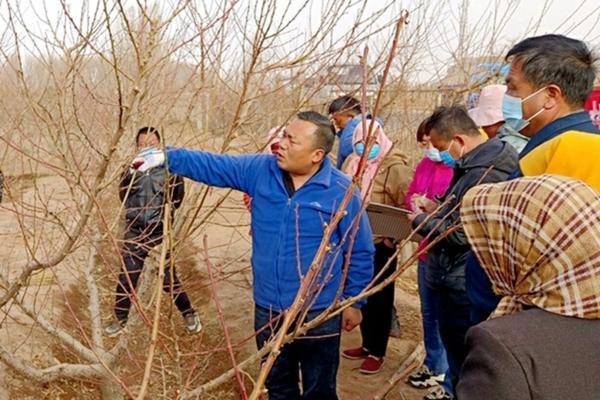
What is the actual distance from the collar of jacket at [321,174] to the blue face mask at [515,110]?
0.78m

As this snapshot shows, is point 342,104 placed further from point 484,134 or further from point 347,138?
point 484,134

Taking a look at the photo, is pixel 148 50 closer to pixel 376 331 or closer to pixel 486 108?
pixel 486 108

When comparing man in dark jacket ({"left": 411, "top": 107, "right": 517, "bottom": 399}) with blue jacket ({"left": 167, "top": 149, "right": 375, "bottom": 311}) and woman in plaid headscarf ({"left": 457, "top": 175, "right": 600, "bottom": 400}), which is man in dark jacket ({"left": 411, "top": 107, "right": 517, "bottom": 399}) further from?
woman in plaid headscarf ({"left": 457, "top": 175, "right": 600, "bottom": 400})

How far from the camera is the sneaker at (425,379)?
11.2 ft

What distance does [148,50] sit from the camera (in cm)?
195

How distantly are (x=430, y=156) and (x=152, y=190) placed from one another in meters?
1.88

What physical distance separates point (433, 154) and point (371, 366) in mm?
1600

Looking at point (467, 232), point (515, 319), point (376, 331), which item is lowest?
point (376, 331)

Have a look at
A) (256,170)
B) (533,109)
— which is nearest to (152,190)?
(256,170)

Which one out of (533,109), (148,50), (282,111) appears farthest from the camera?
(282,111)

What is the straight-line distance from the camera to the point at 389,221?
122 inches

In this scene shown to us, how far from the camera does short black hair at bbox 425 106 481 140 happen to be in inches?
103

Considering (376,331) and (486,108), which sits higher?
(486,108)

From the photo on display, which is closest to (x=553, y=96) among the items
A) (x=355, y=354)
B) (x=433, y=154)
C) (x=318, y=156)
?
(x=318, y=156)
